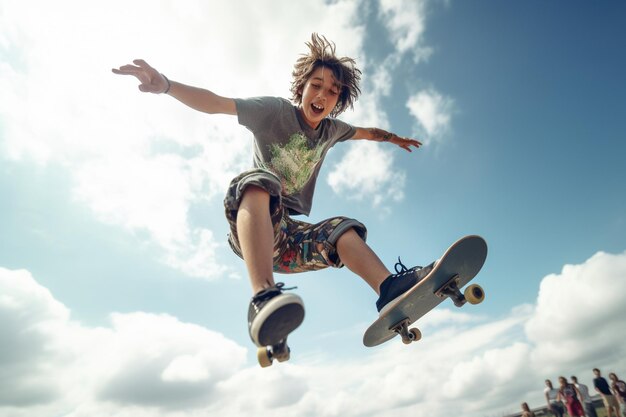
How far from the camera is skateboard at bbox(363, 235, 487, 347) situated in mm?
2840

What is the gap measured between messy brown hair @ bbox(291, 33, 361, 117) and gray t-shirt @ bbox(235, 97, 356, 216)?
69 cm

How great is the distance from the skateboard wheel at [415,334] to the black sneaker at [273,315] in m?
1.37

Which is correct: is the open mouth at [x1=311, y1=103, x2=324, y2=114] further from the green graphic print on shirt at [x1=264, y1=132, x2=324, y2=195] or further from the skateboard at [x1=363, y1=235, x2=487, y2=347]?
the skateboard at [x1=363, y1=235, x2=487, y2=347]

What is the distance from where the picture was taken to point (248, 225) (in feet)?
8.34

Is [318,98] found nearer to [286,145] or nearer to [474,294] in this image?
[286,145]

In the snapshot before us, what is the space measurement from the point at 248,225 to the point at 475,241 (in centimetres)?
174

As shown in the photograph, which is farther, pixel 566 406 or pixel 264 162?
pixel 566 406

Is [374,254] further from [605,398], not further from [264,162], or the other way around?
[605,398]

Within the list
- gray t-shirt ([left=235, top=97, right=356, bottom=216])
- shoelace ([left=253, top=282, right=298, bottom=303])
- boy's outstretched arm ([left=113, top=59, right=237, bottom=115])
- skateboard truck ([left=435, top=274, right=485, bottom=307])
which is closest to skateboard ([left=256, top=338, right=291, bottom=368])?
shoelace ([left=253, top=282, right=298, bottom=303])

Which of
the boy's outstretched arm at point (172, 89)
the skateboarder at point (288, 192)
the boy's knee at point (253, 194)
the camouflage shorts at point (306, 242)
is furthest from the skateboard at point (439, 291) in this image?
the boy's outstretched arm at point (172, 89)

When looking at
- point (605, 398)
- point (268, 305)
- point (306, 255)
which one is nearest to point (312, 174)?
point (306, 255)

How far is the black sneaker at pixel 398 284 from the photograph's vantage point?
9.59 ft

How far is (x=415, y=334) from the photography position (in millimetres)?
3193

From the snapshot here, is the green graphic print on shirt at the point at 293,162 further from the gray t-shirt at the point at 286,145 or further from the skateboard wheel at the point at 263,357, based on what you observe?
the skateboard wheel at the point at 263,357
